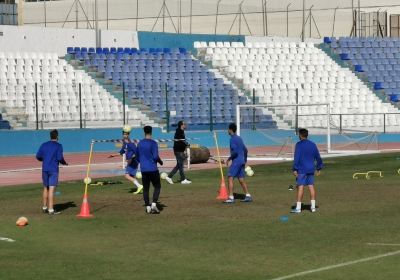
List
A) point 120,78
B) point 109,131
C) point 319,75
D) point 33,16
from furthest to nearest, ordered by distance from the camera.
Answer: point 33,16
point 319,75
point 120,78
point 109,131

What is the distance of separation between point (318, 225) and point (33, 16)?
60202mm

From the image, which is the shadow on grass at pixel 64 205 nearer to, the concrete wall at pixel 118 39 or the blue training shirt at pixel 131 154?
the blue training shirt at pixel 131 154

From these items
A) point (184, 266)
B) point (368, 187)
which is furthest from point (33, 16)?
point (184, 266)

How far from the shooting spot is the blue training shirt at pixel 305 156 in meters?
23.2

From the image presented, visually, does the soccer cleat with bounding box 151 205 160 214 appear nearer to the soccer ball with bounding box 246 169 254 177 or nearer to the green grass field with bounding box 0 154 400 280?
the green grass field with bounding box 0 154 400 280

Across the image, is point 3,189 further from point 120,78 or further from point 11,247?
point 120,78

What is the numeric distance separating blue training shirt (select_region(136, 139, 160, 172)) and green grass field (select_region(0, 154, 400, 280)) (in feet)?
3.55

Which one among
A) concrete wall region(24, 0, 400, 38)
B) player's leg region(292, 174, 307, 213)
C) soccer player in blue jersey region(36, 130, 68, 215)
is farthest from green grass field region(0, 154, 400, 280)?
concrete wall region(24, 0, 400, 38)

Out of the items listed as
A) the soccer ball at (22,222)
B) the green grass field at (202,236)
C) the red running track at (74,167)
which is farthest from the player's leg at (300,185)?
the red running track at (74,167)

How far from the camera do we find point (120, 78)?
6038 centimetres

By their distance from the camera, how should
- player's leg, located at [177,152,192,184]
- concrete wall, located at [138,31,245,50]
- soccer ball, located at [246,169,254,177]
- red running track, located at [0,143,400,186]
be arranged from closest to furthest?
1. player's leg, located at [177,152,192,184]
2. soccer ball, located at [246,169,254,177]
3. red running track, located at [0,143,400,186]
4. concrete wall, located at [138,31,245,50]

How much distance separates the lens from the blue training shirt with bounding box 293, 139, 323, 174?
76.1 ft

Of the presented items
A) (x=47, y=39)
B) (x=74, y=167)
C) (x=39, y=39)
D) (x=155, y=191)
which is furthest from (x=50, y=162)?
(x=47, y=39)

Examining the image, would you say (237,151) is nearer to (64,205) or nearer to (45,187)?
(64,205)
